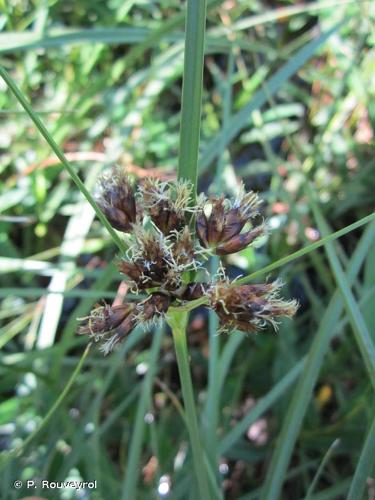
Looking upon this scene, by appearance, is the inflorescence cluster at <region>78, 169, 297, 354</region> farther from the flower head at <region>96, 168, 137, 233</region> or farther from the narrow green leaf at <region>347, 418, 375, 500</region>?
the narrow green leaf at <region>347, 418, 375, 500</region>

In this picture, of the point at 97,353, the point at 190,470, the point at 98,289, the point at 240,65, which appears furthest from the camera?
the point at 240,65

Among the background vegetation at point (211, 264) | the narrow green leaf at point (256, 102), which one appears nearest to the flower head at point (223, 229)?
the background vegetation at point (211, 264)

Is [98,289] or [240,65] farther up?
[240,65]

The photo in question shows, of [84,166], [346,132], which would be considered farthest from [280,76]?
[84,166]

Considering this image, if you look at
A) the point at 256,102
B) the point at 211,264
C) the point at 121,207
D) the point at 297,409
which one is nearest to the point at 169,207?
the point at 121,207

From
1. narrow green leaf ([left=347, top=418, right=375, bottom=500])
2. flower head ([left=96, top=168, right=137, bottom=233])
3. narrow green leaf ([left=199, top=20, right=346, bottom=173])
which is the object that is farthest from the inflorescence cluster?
narrow green leaf ([left=199, top=20, right=346, bottom=173])

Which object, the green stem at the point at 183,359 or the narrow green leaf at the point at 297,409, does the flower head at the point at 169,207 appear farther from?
the narrow green leaf at the point at 297,409

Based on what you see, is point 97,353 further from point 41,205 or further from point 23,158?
point 23,158

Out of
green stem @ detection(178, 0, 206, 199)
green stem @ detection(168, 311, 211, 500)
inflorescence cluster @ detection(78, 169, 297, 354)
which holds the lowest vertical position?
green stem @ detection(168, 311, 211, 500)
